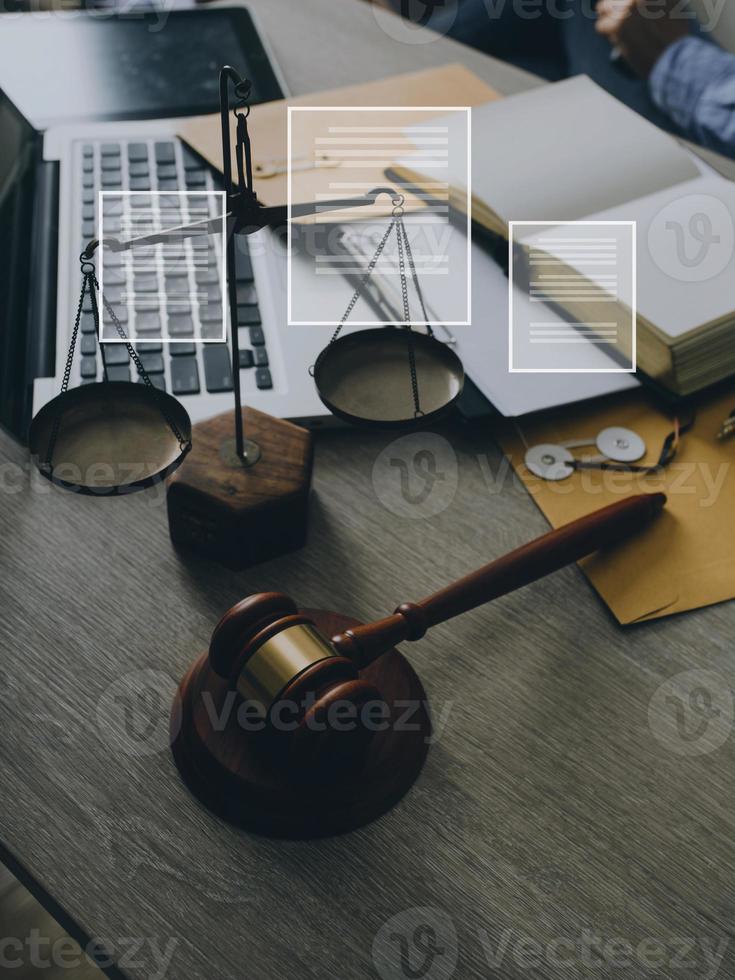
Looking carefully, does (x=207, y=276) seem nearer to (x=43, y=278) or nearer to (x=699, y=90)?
(x=43, y=278)

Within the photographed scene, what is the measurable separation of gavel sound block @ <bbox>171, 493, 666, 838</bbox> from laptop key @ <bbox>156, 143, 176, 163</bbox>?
0.68 m

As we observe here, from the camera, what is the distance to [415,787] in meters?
0.60

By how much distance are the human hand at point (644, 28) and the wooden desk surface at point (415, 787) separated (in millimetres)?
1073

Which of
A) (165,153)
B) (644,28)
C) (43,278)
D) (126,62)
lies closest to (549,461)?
(43,278)

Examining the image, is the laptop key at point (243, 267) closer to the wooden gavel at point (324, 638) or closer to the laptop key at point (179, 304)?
the laptop key at point (179, 304)

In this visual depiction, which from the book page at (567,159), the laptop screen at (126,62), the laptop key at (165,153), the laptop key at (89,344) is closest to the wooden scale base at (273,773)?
the laptop key at (89,344)

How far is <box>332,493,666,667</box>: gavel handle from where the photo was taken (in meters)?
0.61

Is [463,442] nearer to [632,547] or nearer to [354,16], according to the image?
[632,547]

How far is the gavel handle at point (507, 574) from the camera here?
2.01 feet

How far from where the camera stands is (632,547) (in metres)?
0.74

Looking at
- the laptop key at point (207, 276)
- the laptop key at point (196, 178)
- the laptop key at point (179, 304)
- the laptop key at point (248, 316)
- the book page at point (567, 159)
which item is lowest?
the laptop key at point (179, 304)

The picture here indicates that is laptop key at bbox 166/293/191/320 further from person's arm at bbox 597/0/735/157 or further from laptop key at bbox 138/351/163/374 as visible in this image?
person's arm at bbox 597/0/735/157

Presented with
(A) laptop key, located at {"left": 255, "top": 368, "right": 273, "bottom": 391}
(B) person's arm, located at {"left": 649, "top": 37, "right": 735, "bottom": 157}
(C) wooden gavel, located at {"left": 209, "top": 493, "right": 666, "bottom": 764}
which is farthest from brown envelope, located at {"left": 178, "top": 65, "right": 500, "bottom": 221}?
(C) wooden gavel, located at {"left": 209, "top": 493, "right": 666, "bottom": 764}

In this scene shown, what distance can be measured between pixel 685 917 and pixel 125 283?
0.71 metres
